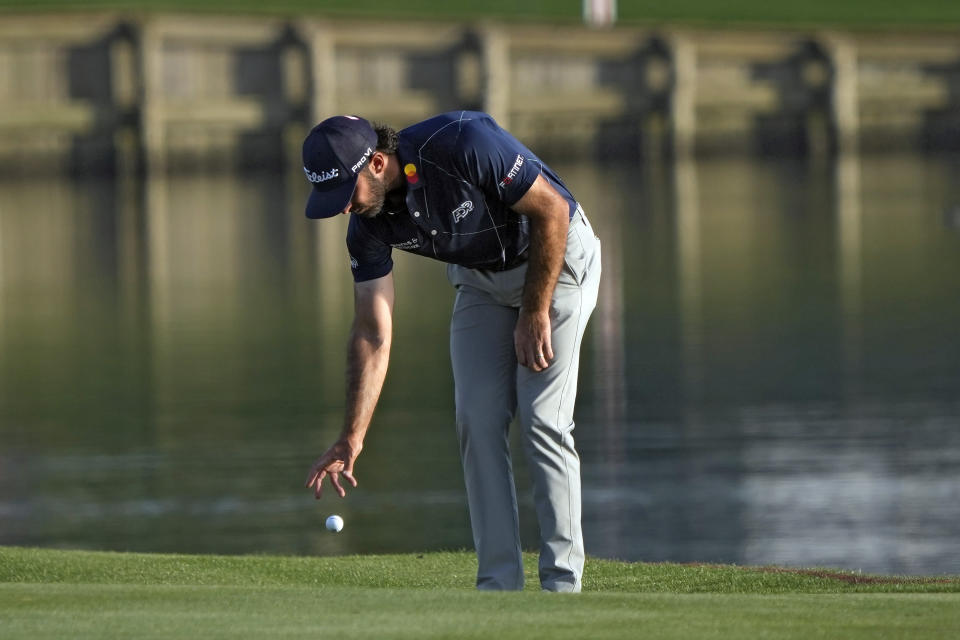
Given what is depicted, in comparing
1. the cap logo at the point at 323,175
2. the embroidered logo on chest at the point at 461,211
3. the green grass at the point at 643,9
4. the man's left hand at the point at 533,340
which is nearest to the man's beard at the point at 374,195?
the cap logo at the point at 323,175

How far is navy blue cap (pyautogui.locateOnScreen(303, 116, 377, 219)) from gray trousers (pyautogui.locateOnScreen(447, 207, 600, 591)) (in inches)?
24.6

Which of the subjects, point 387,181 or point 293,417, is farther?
point 293,417

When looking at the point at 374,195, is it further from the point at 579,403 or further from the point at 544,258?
the point at 579,403

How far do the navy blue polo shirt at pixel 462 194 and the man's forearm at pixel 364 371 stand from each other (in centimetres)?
39

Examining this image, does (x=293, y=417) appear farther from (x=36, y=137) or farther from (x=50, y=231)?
(x=36, y=137)

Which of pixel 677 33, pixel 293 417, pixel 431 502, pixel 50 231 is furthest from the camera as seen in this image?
pixel 677 33

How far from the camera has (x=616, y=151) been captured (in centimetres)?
4031

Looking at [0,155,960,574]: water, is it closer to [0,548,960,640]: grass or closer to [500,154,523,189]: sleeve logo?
[0,548,960,640]: grass

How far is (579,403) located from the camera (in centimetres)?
1378

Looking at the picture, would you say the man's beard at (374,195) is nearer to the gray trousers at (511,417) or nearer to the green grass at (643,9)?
the gray trousers at (511,417)

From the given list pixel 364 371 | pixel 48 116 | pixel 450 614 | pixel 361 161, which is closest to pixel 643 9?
pixel 48 116

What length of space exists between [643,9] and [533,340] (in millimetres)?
44314

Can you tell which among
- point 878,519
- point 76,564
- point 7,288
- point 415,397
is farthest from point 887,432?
point 7,288

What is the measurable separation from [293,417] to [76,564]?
5809 mm
